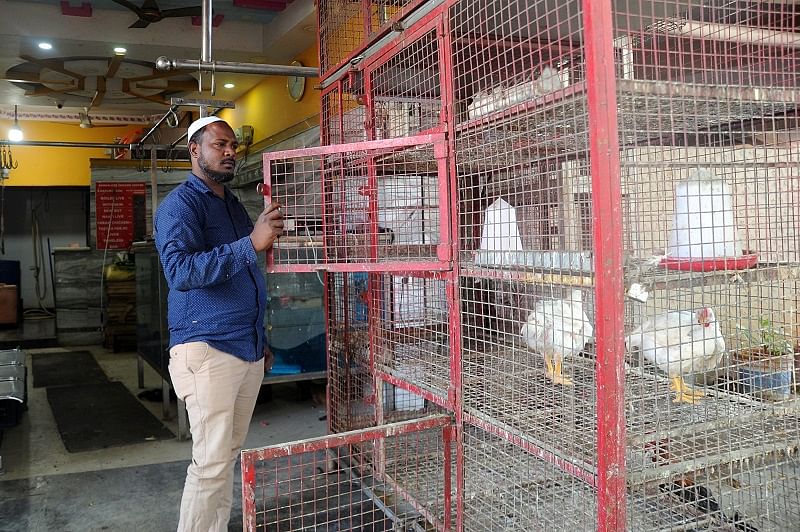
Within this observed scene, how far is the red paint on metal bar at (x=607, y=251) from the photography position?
1.57 metres

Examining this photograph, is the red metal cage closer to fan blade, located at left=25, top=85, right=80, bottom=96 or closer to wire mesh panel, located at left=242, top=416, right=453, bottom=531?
wire mesh panel, located at left=242, top=416, right=453, bottom=531

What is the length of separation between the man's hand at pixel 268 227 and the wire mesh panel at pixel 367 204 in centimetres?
10

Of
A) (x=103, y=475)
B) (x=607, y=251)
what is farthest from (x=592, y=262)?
(x=103, y=475)

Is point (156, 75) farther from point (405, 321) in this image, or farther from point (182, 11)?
point (405, 321)

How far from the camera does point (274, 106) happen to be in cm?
830

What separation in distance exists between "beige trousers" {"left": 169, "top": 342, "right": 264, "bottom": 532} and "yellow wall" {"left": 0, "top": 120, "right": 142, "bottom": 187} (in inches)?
439

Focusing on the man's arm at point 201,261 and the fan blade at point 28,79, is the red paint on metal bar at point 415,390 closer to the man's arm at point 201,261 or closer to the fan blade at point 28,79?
the man's arm at point 201,261

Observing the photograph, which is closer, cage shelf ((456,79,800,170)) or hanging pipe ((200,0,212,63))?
cage shelf ((456,79,800,170))

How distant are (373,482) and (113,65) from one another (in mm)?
7154

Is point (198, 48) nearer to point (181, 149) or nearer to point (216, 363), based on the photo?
point (181, 149)

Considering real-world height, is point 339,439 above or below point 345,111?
below

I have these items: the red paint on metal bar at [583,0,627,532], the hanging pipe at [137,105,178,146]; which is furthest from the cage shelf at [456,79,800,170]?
the hanging pipe at [137,105,178,146]

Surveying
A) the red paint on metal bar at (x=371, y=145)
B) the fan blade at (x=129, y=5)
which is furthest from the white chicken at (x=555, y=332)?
the fan blade at (x=129, y=5)

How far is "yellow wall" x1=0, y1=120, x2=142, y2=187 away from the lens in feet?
38.6
